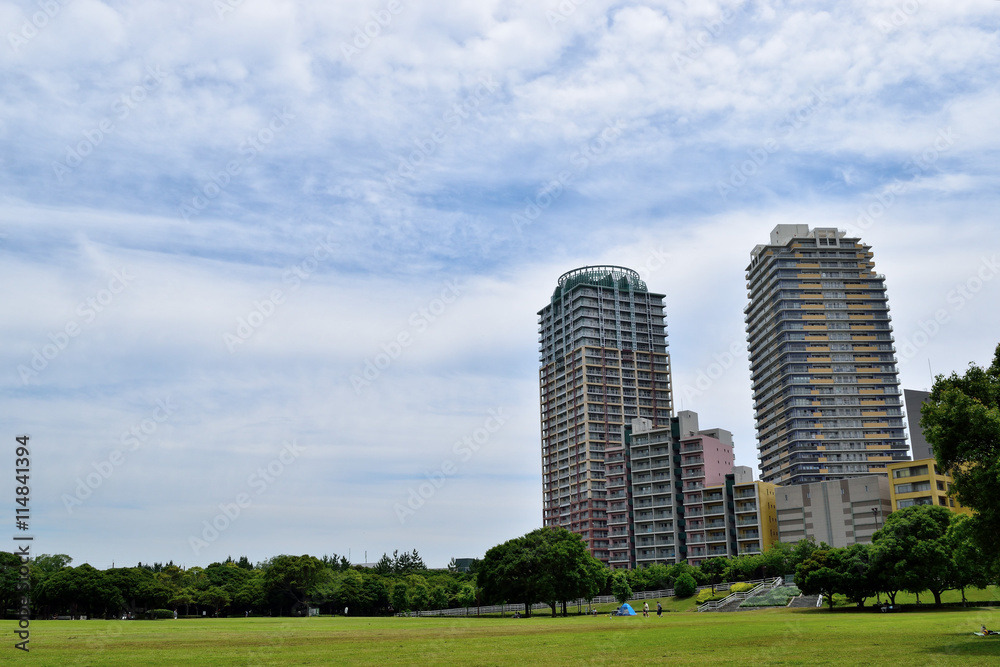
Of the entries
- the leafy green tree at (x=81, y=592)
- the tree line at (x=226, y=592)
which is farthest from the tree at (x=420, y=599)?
the leafy green tree at (x=81, y=592)

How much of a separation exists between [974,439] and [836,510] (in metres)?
117

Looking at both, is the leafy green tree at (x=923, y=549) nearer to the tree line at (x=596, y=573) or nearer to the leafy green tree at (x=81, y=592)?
the tree line at (x=596, y=573)

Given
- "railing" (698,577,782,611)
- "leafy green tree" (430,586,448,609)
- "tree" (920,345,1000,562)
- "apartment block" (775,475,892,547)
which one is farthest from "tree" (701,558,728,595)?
"tree" (920,345,1000,562)

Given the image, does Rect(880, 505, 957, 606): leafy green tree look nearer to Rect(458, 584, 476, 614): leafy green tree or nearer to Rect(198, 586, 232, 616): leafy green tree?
Rect(458, 584, 476, 614): leafy green tree

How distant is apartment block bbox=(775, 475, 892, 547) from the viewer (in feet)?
447

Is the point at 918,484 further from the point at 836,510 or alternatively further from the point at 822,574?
the point at 822,574

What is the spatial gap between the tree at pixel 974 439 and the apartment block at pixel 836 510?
355 feet

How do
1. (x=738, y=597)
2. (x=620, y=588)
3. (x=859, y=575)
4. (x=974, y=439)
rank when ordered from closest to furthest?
1. (x=974, y=439)
2. (x=859, y=575)
3. (x=738, y=597)
4. (x=620, y=588)

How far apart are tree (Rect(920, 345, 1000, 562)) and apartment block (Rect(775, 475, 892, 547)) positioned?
355 feet

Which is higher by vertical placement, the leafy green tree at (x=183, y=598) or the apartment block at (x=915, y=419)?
the apartment block at (x=915, y=419)

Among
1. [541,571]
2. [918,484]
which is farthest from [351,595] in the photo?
[918,484]

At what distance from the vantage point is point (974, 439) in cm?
3406

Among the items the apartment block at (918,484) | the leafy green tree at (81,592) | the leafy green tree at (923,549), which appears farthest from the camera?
the apartment block at (918,484)

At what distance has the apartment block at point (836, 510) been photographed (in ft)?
447
